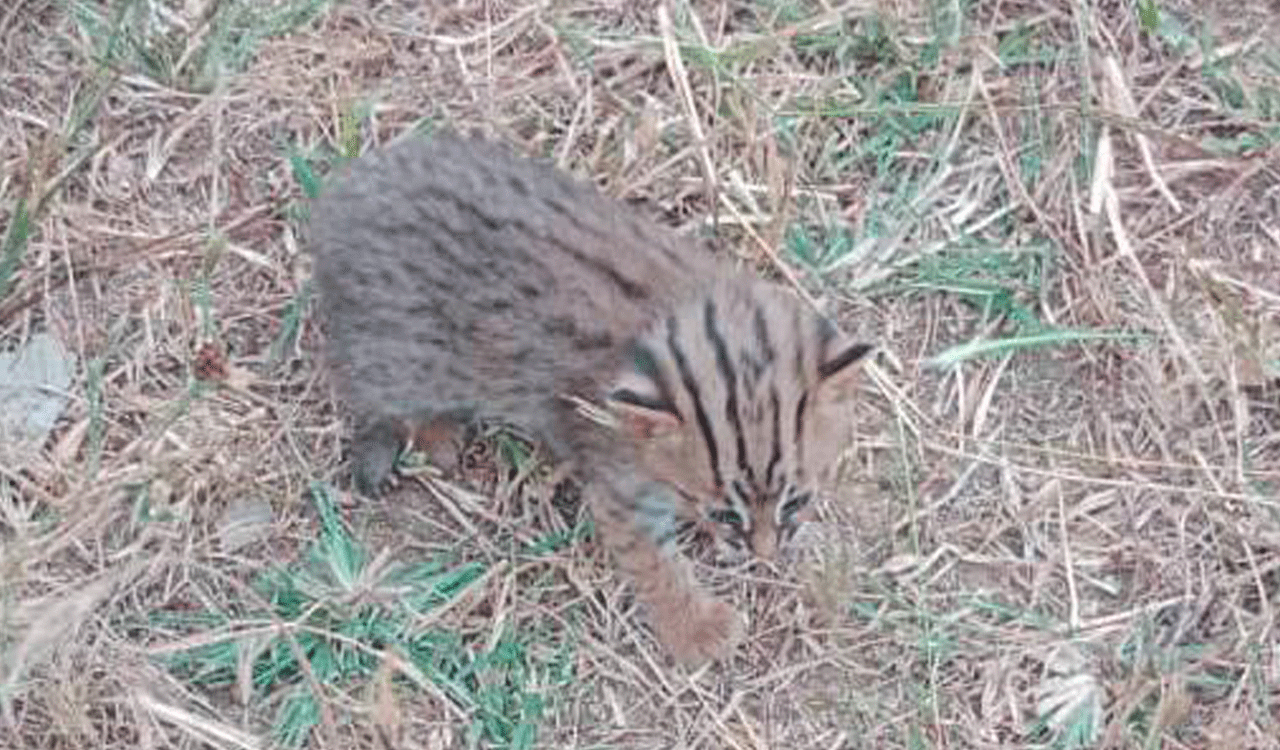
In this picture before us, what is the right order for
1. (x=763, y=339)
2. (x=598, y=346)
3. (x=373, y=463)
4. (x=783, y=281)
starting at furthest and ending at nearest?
1. (x=783, y=281)
2. (x=373, y=463)
3. (x=598, y=346)
4. (x=763, y=339)

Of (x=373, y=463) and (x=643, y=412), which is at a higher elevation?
(x=643, y=412)

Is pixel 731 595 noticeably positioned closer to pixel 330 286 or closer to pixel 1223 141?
pixel 330 286

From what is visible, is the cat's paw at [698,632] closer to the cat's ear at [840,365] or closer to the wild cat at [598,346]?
the wild cat at [598,346]

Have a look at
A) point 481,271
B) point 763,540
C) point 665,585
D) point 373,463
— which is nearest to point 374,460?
point 373,463

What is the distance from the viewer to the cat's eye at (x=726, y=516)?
4.88 metres

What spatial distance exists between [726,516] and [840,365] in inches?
16.5

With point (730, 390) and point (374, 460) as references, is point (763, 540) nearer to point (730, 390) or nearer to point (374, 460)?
point (730, 390)

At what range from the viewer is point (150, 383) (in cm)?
550

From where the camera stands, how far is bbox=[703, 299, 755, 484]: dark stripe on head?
15.5 ft

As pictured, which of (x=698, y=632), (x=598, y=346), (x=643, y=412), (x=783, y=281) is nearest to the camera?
(x=643, y=412)

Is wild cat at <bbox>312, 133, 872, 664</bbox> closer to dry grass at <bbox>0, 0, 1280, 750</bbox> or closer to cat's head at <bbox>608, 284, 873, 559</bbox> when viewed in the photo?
cat's head at <bbox>608, 284, 873, 559</bbox>

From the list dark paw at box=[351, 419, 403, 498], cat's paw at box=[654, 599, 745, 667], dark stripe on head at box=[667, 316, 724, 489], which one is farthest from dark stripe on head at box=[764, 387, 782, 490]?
dark paw at box=[351, 419, 403, 498]

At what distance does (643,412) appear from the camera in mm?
4695

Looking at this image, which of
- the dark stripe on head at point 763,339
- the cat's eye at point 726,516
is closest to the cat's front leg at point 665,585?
the cat's eye at point 726,516
